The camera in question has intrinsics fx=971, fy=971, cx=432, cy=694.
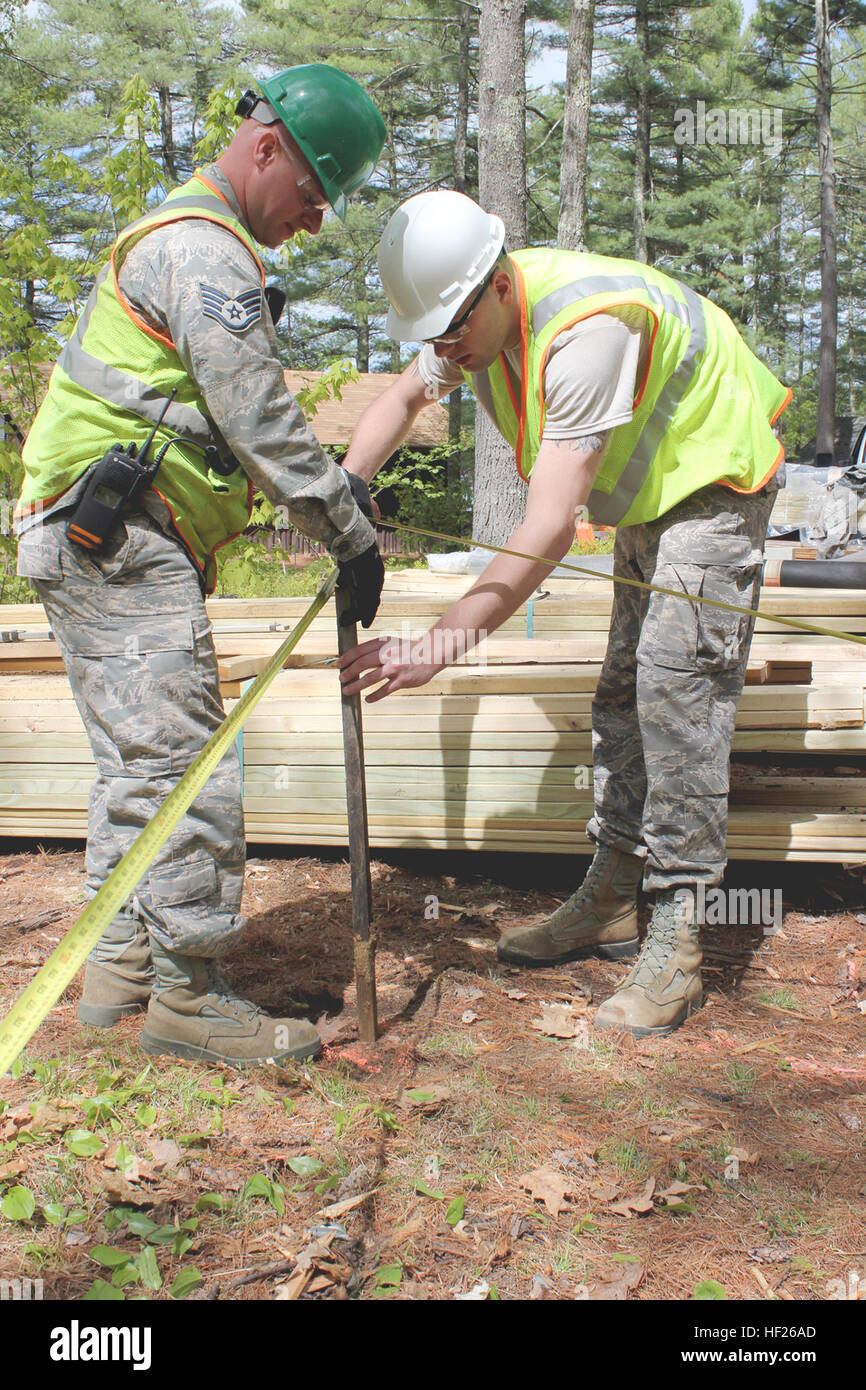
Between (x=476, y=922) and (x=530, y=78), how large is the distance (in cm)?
2680

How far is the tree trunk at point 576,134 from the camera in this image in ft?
42.7

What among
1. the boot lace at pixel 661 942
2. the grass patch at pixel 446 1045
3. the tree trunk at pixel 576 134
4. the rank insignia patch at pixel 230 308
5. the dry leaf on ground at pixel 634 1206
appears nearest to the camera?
the dry leaf on ground at pixel 634 1206

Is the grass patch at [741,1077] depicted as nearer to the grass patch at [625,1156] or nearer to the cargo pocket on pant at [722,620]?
the grass patch at [625,1156]

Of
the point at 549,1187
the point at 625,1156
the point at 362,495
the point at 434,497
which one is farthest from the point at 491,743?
the point at 434,497

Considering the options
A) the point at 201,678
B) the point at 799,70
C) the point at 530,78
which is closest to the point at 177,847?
the point at 201,678

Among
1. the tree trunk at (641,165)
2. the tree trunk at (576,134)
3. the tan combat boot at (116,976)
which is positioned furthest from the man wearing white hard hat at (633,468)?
the tree trunk at (641,165)

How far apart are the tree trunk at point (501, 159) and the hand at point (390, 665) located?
24.7 feet

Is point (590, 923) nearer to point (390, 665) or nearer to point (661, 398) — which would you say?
point (390, 665)

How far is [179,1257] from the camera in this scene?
7.07 feet

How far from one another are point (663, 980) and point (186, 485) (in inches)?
86.5

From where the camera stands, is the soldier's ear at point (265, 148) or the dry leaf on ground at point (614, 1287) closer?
the dry leaf on ground at point (614, 1287)

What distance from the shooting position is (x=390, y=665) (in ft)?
9.14

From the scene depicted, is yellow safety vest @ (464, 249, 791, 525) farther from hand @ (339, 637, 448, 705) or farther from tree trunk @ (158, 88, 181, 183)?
tree trunk @ (158, 88, 181, 183)

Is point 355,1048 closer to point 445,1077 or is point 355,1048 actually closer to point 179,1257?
point 445,1077
